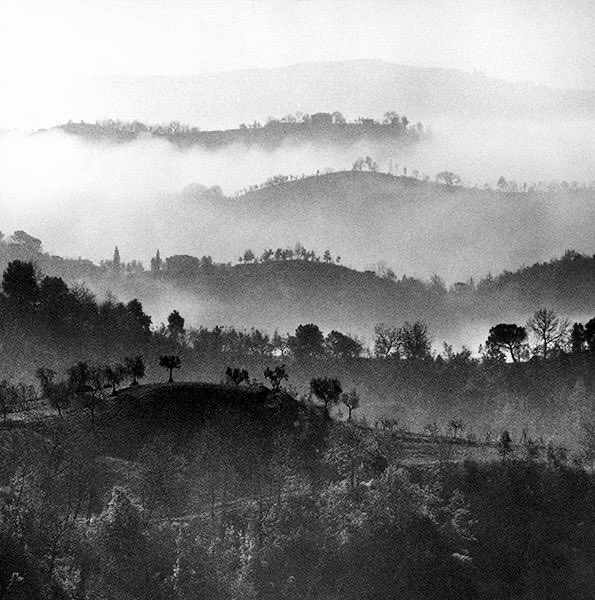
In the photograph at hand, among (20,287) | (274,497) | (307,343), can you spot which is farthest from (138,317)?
(274,497)

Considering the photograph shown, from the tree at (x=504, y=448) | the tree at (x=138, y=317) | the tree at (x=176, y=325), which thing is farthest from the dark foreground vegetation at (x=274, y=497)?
the tree at (x=176, y=325)

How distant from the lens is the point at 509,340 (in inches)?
7008

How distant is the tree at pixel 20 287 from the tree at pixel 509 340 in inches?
3235

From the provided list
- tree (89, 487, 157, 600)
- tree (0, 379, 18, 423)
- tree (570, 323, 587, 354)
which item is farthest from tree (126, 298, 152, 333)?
tree (89, 487, 157, 600)

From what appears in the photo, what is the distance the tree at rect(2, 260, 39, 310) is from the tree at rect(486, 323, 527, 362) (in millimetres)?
82167

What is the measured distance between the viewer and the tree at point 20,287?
176 meters

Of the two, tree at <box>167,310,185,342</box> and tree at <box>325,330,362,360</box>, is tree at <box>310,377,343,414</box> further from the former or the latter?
tree at <box>167,310,185,342</box>

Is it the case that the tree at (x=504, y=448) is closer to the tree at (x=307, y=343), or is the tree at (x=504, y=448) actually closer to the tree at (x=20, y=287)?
the tree at (x=307, y=343)

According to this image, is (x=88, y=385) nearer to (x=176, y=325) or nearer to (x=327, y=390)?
(x=327, y=390)

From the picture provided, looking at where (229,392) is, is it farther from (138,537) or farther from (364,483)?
(138,537)

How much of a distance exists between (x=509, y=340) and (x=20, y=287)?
86985 mm

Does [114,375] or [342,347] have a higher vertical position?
[342,347]

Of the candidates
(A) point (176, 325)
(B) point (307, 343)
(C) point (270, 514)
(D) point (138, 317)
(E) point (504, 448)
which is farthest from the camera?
(D) point (138, 317)

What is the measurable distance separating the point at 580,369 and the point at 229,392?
61.9 metres
